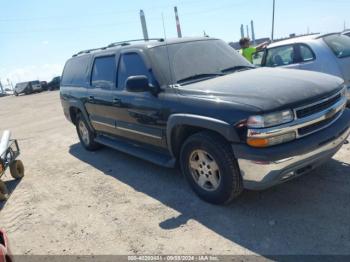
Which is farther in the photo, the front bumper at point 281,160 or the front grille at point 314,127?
the front grille at point 314,127

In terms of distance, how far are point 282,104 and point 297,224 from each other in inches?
46.2

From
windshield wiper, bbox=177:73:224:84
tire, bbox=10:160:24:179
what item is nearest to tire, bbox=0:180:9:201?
tire, bbox=10:160:24:179

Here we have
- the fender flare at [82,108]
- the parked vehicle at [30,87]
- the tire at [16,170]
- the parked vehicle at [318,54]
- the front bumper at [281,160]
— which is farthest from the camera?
the parked vehicle at [30,87]

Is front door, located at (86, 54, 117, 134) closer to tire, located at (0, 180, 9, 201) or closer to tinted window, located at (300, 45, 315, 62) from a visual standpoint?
tire, located at (0, 180, 9, 201)

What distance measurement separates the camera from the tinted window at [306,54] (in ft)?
21.7

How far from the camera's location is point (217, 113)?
3572 millimetres

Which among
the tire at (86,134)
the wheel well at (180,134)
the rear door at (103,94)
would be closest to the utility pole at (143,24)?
the tire at (86,134)

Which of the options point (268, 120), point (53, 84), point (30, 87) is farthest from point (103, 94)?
point (30, 87)

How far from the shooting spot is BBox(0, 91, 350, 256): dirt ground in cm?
331

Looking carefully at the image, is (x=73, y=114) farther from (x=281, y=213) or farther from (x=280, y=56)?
(x=281, y=213)

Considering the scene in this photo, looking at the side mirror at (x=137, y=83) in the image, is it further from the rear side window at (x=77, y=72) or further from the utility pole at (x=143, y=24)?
the utility pole at (x=143, y=24)

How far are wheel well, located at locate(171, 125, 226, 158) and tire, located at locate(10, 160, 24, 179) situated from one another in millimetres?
3212

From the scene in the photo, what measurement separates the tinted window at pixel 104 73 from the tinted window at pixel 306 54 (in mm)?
3651

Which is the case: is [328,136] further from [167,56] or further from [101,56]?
[101,56]
